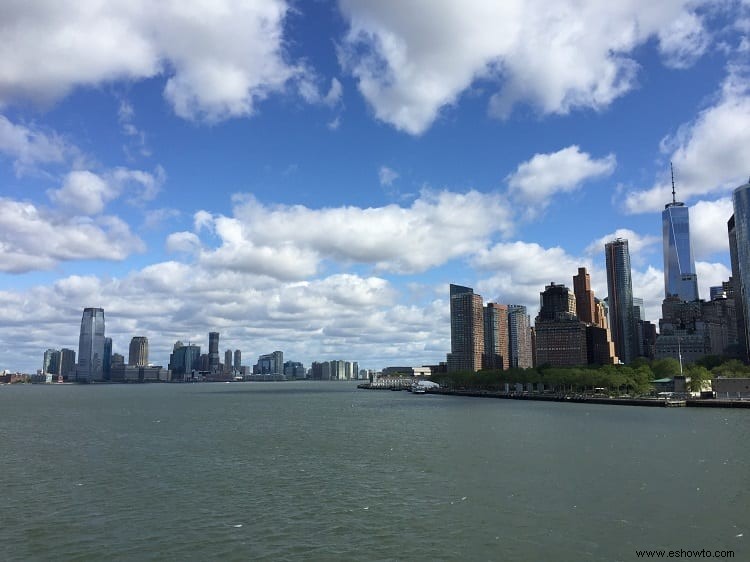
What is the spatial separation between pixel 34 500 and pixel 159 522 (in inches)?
556

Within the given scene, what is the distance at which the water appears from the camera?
3275 centimetres

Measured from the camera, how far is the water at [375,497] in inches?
1289

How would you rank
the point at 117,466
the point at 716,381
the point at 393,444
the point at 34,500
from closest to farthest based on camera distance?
the point at 34,500 < the point at 117,466 < the point at 393,444 < the point at 716,381

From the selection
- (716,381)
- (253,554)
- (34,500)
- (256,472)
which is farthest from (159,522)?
(716,381)

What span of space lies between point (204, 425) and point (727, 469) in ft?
277

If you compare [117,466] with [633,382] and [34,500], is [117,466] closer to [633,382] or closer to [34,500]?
[34,500]

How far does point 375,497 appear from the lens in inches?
1752

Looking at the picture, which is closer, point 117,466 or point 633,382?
point 117,466

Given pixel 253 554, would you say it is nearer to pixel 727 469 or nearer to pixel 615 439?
pixel 727 469

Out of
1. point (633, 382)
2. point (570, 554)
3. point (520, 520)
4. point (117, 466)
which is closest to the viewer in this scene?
point (570, 554)

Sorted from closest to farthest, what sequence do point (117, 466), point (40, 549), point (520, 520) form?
point (40, 549) → point (520, 520) → point (117, 466)

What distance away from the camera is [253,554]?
103ft

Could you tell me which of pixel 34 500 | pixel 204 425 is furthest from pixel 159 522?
pixel 204 425

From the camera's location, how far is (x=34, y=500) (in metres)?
44.7
